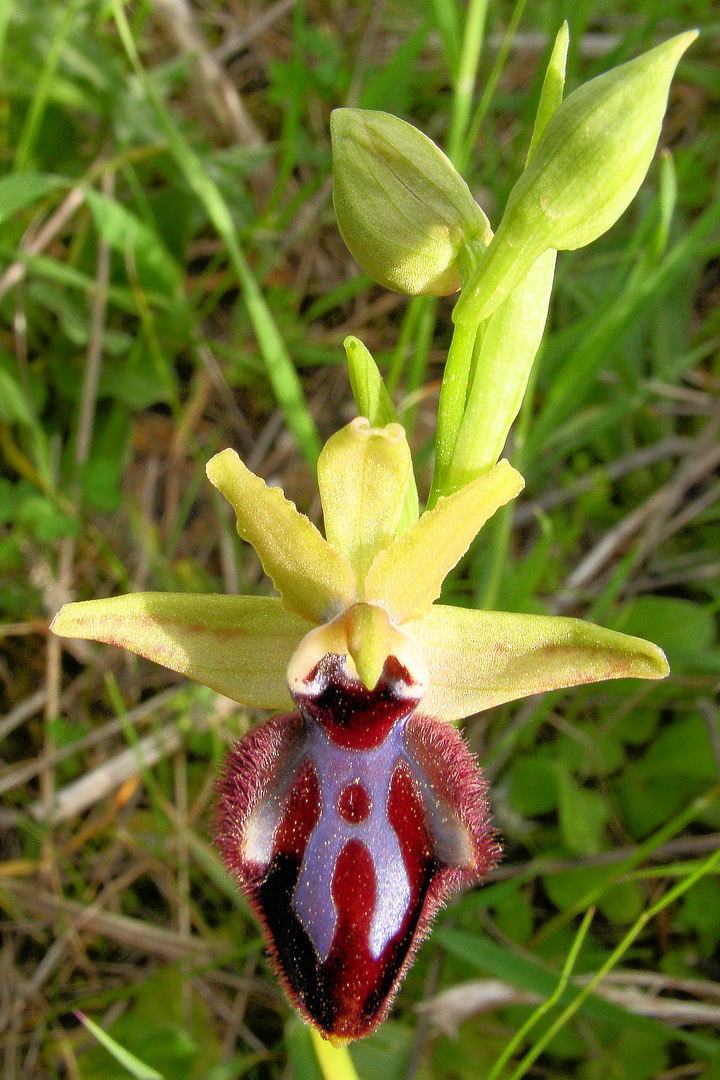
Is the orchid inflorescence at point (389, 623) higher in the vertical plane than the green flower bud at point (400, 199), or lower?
lower

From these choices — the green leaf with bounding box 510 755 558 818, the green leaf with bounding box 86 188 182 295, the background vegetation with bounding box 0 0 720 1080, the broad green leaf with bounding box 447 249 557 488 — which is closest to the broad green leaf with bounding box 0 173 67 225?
the background vegetation with bounding box 0 0 720 1080

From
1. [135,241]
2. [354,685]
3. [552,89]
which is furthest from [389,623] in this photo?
[135,241]

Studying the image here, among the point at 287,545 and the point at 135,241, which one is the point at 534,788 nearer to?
the point at 287,545

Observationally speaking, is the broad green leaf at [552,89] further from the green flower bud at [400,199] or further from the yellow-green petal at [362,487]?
the yellow-green petal at [362,487]

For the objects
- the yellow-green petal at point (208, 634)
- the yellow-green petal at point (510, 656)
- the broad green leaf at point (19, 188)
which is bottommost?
the yellow-green petal at point (510, 656)

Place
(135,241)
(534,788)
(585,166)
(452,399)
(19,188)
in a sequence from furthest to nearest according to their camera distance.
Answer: (135,241) → (534,788) → (19,188) → (452,399) → (585,166)

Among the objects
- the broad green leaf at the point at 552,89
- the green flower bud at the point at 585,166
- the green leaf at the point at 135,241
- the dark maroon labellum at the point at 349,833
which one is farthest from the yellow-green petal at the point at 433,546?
the green leaf at the point at 135,241

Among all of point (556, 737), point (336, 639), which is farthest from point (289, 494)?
point (336, 639)
